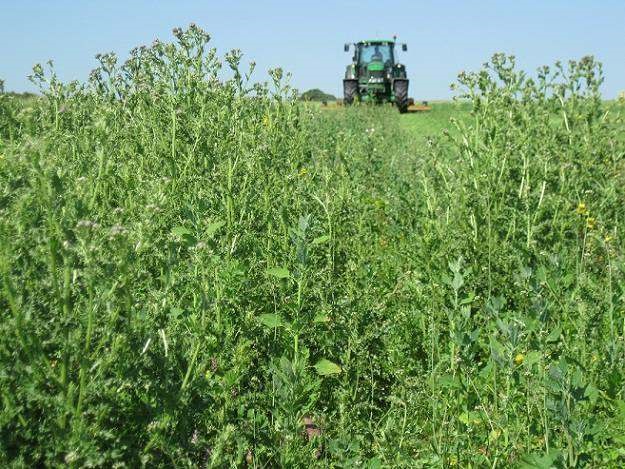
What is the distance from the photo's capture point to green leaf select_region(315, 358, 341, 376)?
3.12 m

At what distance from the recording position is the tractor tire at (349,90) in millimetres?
26938

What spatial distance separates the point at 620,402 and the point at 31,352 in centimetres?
210

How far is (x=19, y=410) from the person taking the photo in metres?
1.96

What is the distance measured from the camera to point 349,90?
2712cm

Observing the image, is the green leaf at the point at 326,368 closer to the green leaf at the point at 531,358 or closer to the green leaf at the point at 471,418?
the green leaf at the point at 471,418

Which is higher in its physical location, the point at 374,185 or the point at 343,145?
the point at 343,145

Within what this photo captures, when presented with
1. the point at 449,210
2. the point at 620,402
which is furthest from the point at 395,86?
the point at 620,402

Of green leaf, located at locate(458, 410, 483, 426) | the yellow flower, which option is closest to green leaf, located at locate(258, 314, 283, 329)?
green leaf, located at locate(458, 410, 483, 426)

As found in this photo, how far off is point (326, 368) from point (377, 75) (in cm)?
2568

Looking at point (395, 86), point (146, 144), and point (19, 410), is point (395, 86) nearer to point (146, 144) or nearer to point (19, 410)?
point (146, 144)

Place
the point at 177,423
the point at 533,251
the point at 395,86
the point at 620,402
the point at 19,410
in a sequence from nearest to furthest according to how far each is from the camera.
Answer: the point at 19,410 < the point at 177,423 < the point at 620,402 < the point at 533,251 < the point at 395,86

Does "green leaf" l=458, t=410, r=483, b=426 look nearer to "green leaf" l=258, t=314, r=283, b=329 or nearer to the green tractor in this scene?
"green leaf" l=258, t=314, r=283, b=329

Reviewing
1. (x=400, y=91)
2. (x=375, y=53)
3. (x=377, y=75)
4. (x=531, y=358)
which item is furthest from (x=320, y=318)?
(x=375, y=53)

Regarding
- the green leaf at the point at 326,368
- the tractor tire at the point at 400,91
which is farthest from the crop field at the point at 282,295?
the tractor tire at the point at 400,91
